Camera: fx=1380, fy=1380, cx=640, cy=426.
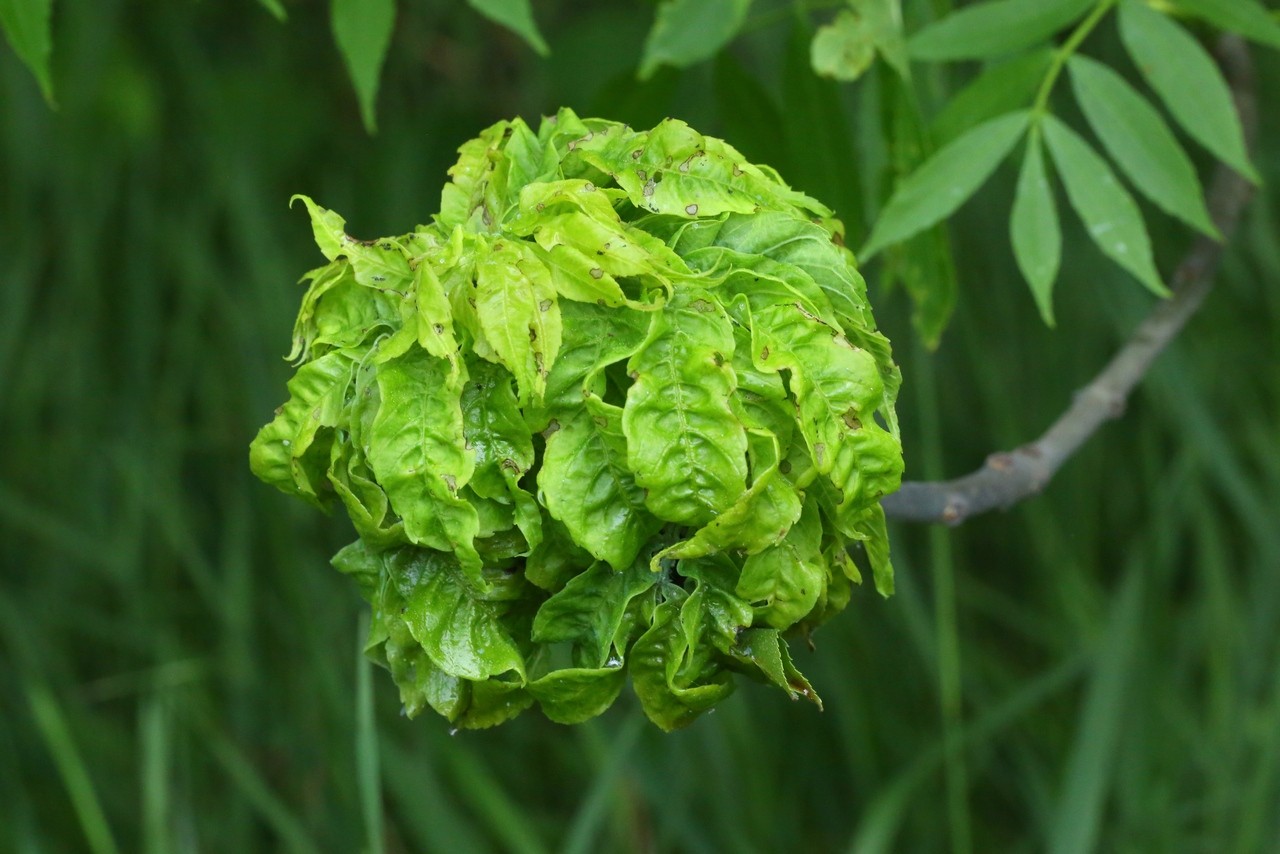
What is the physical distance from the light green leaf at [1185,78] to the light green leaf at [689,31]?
12.7 inches

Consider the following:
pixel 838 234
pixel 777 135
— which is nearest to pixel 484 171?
pixel 838 234

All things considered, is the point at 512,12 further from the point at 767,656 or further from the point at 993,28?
the point at 767,656

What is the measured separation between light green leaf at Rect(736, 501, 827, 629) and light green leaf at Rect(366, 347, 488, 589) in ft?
0.49

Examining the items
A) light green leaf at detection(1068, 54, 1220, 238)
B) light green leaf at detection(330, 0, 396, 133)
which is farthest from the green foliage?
light green leaf at detection(1068, 54, 1220, 238)

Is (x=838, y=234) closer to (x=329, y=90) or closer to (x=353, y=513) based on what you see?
(x=353, y=513)

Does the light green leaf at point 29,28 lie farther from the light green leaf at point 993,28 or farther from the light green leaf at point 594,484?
the light green leaf at point 993,28

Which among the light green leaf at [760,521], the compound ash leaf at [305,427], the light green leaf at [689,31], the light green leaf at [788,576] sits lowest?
the light green leaf at [788,576]

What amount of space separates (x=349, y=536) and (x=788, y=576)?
1570 millimetres

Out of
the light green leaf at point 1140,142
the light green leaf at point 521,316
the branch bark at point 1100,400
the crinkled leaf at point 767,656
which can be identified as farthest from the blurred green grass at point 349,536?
the light green leaf at point 521,316

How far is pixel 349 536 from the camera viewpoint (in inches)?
87.4

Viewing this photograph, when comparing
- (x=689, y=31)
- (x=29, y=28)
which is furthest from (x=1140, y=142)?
(x=29, y=28)

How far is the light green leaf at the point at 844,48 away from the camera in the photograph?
3.71 ft

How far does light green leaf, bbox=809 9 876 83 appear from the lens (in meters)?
1.13

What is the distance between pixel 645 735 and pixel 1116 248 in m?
1.15
